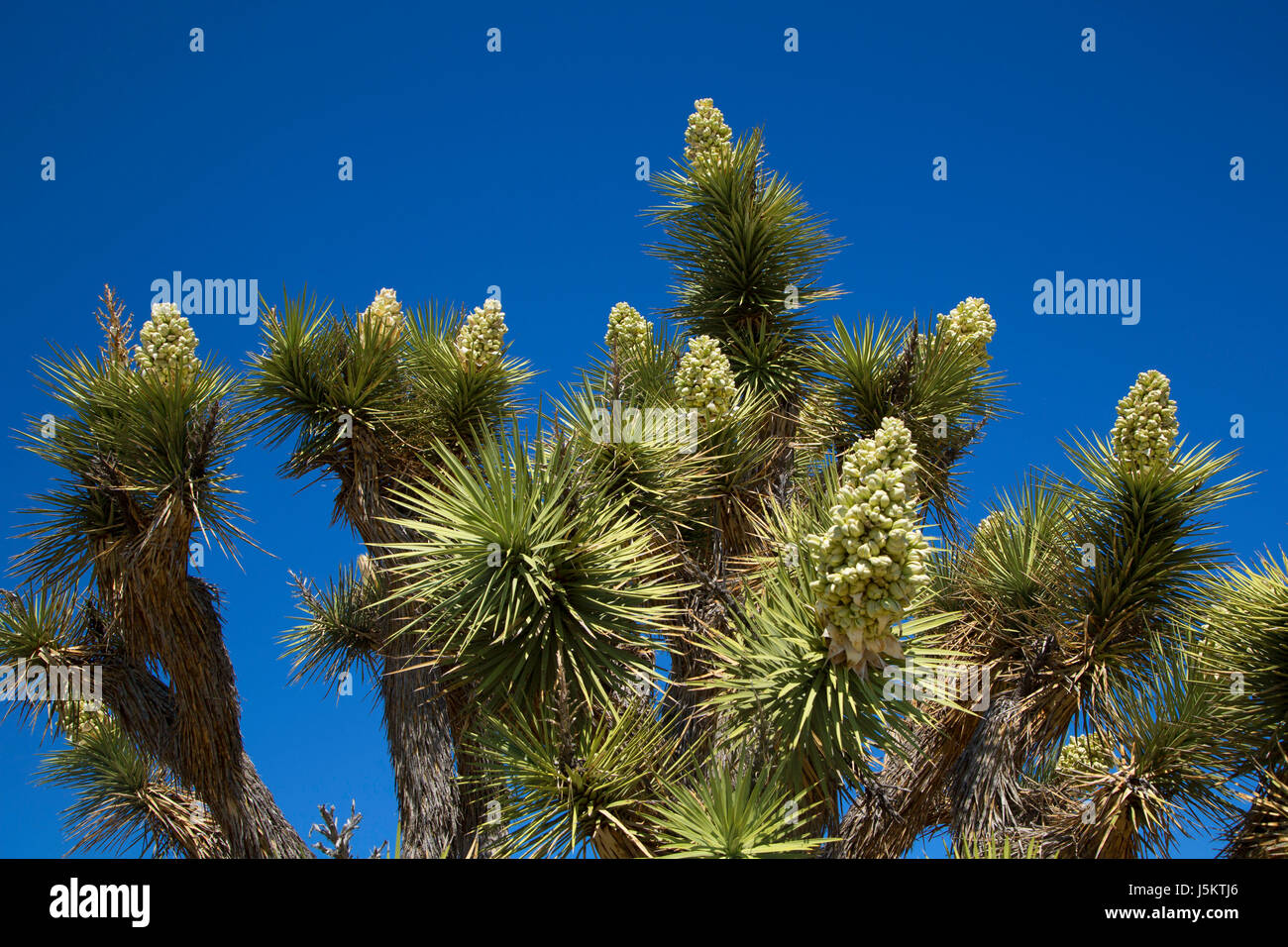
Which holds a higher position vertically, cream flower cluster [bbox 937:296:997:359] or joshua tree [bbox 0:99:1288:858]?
cream flower cluster [bbox 937:296:997:359]

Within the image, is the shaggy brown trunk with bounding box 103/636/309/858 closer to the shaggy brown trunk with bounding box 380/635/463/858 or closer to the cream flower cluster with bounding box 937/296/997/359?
the shaggy brown trunk with bounding box 380/635/463/858

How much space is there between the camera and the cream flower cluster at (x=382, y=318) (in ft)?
26.2

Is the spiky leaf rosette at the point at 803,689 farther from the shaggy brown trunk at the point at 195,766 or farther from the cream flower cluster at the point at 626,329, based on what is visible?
the shaggy brown trunk at the point at 195,766

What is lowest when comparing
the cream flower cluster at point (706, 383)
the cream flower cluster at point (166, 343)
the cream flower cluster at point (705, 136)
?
the cream flower cluster at point (706, 383)

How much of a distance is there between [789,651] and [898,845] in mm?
3203

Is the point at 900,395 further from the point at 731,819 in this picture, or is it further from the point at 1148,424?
the point at 731,819

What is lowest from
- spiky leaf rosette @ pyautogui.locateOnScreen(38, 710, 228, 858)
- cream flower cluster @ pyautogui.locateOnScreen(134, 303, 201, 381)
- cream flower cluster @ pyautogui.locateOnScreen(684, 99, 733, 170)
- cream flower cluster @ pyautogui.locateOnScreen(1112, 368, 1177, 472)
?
spiky leaf rosette @ pyautogui.locateOnScreen(38, 710, 228, 858)

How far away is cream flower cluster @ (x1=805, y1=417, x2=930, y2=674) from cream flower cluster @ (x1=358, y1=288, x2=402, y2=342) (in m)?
4.54

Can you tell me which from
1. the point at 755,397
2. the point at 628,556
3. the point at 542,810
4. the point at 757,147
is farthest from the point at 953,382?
the point at 542,810

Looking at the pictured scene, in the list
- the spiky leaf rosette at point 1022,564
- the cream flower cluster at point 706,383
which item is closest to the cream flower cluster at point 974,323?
the spiky leaf rosette at point 1022,564

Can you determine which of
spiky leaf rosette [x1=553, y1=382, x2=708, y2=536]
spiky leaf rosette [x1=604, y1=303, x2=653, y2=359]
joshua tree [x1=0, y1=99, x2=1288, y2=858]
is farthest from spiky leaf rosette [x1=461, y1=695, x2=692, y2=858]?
spiky leaf rosette [x1=604, y1=303, x2=653, y2=359]

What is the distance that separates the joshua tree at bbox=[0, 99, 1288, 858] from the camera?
5230 mm

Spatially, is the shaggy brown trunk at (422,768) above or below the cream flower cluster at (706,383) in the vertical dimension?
below
